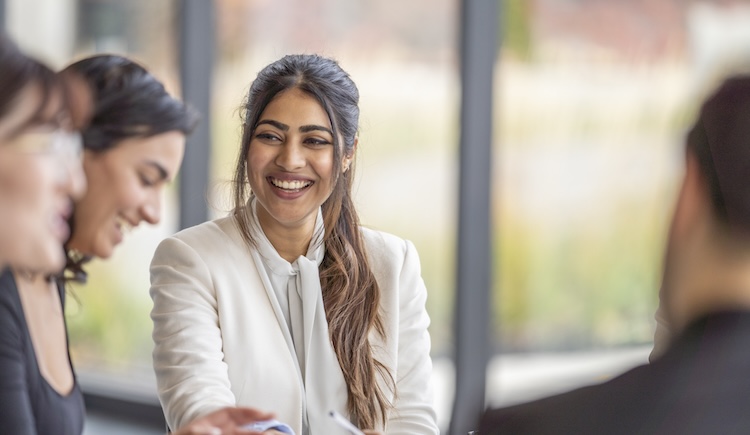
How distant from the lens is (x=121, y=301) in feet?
17.4

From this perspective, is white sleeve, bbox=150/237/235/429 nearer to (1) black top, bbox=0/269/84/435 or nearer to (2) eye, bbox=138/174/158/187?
(1) black top, bbox=0/269/84/435

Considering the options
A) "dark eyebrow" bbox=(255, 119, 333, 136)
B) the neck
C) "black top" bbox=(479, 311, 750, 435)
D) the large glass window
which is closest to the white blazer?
"dark eyebrow" bbox=(255, 119, 333, 136)

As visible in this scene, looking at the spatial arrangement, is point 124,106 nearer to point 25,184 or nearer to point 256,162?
point 25,184

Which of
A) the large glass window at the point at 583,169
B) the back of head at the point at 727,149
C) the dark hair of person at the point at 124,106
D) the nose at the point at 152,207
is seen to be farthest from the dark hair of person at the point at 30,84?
the large glass window at the point at 583,169

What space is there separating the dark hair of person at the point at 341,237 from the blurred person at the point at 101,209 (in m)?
0.53

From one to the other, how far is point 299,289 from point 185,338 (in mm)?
337

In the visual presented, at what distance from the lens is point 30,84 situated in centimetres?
139

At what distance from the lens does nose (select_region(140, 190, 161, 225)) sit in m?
1.78

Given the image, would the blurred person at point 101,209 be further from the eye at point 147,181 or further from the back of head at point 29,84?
the back of head at point 29,84

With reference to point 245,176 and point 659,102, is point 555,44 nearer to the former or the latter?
point 659,102

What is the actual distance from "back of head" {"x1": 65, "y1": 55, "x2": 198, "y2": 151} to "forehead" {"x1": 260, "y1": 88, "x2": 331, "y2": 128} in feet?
1.75

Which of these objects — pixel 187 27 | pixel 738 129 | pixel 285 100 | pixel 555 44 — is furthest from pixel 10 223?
pixel 187 27

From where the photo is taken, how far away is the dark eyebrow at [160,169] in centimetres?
176

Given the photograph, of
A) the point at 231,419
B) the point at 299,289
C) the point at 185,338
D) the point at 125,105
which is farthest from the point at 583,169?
the point at 125,105
